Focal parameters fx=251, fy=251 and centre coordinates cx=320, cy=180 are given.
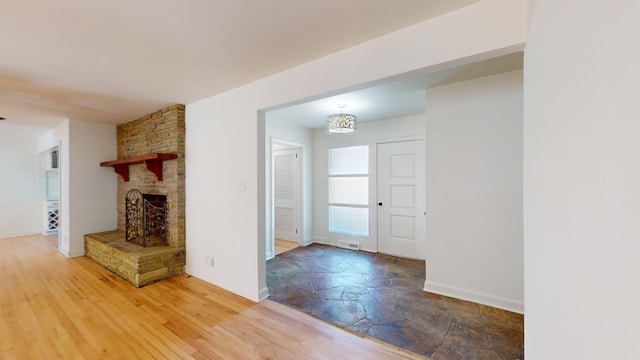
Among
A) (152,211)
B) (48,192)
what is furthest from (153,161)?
(48,192)

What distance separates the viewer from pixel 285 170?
17.2 ft

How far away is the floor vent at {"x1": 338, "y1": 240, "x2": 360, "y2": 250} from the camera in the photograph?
184 inches

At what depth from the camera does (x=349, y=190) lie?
4.83 metres

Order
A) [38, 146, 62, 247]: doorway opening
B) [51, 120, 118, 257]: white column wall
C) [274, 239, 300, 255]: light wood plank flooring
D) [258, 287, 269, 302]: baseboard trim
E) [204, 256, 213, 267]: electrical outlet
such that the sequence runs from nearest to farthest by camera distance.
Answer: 1. [258, 287, 269, 302]: baseboard trim
2. [204, 256, 213, 267]: electrical outlet
3. [51, 120, 118, 257]: white column wall
4. [274, 239, 300, 255]: light wood plank flooring
5. [38, 146, 62, 247]: doorway opening

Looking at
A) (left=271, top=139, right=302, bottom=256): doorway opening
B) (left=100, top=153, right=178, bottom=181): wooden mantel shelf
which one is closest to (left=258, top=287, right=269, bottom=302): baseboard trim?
(left=271, top=139, right=302, bottom=256): doorway opening

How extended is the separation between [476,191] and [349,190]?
2437mm

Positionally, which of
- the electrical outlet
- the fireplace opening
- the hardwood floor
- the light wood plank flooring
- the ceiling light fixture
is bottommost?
the light wood plank flooring

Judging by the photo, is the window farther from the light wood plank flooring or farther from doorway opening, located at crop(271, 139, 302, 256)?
the light wood plank flooring

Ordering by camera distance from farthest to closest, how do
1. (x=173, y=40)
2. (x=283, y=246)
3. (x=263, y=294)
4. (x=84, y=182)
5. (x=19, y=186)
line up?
(x=19, y=186)
(x=283, y=246)
(x=84, y=182)
(x=263, y=294)
(x=173, y=40)

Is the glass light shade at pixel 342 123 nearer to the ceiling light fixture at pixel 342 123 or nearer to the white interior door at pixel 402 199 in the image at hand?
the ceiling light fixture at pixel 342 123

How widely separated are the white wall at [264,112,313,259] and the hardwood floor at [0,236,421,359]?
4.74ft
